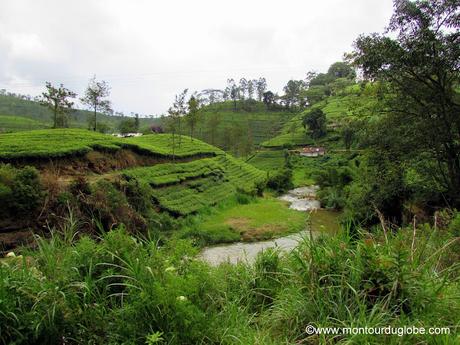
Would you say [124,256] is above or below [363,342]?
above

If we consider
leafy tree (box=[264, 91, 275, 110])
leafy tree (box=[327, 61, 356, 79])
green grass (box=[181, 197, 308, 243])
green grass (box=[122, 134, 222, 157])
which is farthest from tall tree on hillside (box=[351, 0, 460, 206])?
leafy tree (box=[327, 61, 356, 79])

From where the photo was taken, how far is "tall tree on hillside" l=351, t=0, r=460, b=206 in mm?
10945

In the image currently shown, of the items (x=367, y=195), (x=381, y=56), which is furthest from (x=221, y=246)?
(x=381, y=56)

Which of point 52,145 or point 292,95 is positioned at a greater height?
point 292,95

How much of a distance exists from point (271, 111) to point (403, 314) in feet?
301

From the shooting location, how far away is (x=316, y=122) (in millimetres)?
61250

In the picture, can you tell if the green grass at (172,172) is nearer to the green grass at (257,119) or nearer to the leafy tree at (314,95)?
the green grass at (257,119)

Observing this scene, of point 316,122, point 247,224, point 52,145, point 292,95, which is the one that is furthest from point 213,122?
point 292,95

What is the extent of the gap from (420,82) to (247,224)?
511 inches

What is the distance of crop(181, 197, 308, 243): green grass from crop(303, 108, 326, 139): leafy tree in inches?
1529

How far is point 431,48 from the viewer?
10914mm

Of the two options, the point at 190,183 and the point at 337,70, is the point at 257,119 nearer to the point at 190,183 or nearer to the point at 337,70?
the point at 337,70

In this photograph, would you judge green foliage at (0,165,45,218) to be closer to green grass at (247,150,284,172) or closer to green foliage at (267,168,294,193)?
green foliage at (267,168,294,193)

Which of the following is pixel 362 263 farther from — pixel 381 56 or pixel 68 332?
pixel 381 56
